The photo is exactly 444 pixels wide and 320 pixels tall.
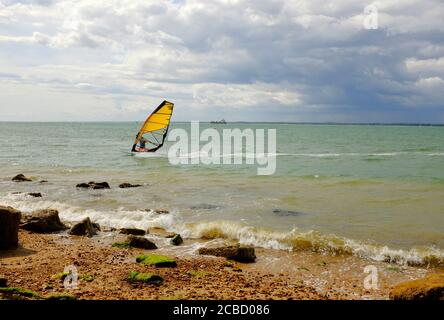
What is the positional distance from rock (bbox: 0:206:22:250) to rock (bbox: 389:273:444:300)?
9.39 metres

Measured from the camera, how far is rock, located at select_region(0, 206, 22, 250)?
10750 mm

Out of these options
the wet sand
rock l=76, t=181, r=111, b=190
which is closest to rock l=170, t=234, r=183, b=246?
the wet sand

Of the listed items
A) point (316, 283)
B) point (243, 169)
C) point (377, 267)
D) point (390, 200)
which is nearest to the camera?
point (316, 283)

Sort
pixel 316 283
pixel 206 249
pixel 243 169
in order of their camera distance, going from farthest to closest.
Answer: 1. pixel 243 169
2. pixel 206 249
3. pixel 316 283

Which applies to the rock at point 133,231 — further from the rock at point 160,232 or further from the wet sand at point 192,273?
the wet sand at point 192,273

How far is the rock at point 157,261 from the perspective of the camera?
998 cm

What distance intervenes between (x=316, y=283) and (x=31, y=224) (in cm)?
962

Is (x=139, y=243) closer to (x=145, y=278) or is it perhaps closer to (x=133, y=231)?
(x=133, y=231)

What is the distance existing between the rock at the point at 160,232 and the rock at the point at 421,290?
760 centimetres

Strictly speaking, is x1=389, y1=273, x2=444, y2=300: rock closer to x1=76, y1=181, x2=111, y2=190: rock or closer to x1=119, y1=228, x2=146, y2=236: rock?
x1=119, y1=228, x2=146, y2=236: rock

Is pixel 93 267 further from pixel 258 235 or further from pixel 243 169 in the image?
pixel 243 169

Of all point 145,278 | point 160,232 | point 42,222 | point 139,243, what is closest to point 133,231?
point 160,232
